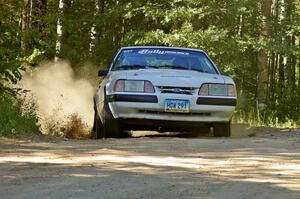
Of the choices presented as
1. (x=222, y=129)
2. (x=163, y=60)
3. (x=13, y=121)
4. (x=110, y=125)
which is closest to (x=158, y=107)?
(x=110, y=125)

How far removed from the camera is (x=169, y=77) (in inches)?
347

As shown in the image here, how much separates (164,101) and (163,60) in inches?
62.4

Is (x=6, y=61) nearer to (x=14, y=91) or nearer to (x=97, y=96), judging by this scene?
(x=14, y=91)

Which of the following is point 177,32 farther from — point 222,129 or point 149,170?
point 149,170

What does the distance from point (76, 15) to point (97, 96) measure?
417 inches

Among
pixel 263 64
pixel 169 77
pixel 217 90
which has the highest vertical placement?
pixel 263 64

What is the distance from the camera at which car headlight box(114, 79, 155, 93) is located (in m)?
8.71

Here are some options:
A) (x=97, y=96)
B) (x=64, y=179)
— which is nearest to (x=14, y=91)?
(x=97, y=96)

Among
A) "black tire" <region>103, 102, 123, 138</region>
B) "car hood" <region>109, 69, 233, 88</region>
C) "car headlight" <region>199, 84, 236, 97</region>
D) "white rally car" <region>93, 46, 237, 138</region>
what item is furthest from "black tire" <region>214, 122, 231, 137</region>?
"black tire" <region>103, 102, 123, 138</region>

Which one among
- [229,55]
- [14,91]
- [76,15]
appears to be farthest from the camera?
[76,15]

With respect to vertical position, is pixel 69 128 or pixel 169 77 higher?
pixel 169 77

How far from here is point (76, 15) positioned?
811 inches

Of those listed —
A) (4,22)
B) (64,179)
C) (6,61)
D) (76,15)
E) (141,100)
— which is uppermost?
(76,15)

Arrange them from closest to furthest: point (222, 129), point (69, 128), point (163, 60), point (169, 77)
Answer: point (169, 77) < point (222, 129) < point (163, 60) < point (69, 128)
